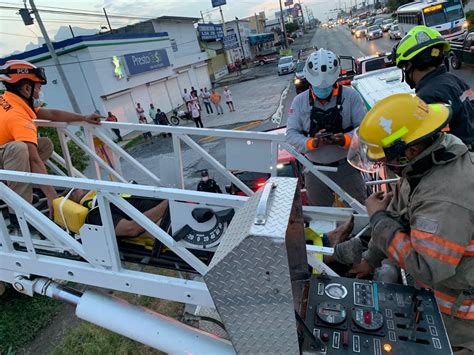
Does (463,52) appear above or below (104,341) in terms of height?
above

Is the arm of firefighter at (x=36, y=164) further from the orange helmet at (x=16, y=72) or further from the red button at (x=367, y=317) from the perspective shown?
the red button at (x=367, y=317)

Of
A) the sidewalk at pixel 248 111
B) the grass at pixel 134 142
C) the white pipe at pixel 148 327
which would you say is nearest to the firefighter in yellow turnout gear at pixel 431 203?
the white pipe at pixel 148 327

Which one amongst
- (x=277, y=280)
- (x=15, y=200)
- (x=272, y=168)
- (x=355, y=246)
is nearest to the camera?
(x=277, y=280)

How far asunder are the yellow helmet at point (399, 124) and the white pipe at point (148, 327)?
1.34 metres

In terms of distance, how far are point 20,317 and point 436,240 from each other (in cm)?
553

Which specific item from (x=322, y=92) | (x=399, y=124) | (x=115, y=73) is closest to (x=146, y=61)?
(x=115, y=73)

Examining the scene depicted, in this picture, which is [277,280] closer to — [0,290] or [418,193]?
Result: [418,193]

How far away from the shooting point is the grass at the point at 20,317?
4738 millimetres

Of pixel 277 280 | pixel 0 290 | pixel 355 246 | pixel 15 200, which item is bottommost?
pixel 0 290

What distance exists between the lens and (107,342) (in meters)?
4.08

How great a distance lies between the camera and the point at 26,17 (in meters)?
15.1

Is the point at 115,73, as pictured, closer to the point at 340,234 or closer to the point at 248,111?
the point at 248,111

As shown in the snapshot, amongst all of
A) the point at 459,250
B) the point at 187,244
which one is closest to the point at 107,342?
the point at 187,244

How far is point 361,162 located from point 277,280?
100cm
